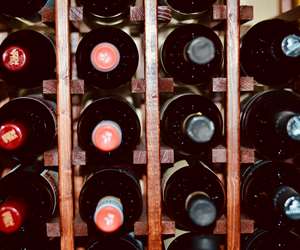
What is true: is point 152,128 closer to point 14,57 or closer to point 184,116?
point 184,116

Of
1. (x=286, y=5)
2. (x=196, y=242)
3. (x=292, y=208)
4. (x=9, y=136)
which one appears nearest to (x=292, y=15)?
(x=286, y=5)

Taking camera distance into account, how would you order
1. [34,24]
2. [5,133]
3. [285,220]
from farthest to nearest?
[34,24], [285,220], [5,133]

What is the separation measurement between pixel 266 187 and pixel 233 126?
6.0 inches

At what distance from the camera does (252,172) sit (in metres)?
0.86

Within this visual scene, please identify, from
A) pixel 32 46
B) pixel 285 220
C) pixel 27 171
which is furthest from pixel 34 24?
pixel 285 220

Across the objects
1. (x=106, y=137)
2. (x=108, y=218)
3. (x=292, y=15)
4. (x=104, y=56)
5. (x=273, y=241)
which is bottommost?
(x=273, y=241)

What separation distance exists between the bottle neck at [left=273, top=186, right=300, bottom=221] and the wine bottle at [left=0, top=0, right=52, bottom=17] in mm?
619

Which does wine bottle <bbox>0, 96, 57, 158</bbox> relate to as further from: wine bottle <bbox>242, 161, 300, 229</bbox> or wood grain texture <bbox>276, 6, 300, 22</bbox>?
wood grain texture <bbox>276, 6, 300, 22</bbox>

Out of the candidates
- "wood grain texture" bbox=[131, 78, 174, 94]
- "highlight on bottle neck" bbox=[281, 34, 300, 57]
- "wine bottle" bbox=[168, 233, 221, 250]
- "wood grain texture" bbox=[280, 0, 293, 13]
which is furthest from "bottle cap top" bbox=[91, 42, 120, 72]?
"wood grain texture" bbox=[280, 0, 293, 13]

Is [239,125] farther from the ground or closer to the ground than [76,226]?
farther from the ground

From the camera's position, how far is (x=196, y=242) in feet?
2.78

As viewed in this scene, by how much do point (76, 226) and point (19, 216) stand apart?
145 mm

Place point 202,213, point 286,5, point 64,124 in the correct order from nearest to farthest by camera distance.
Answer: point 202,213, point 64,124, point 286,5

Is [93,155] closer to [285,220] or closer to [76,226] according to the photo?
[76,226]
